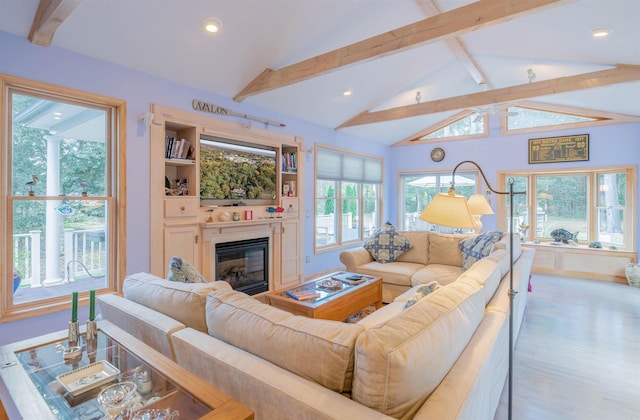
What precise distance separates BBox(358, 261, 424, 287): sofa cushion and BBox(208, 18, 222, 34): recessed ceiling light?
3.12m

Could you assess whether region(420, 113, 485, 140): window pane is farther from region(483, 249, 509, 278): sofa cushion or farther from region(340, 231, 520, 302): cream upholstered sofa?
region(483, 249, 509, 278): sofa cushion

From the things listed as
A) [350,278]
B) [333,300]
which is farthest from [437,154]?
[333,300]

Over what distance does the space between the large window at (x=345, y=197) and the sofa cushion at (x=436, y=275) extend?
6.82ft

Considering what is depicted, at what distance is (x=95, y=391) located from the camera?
1146 millimetres

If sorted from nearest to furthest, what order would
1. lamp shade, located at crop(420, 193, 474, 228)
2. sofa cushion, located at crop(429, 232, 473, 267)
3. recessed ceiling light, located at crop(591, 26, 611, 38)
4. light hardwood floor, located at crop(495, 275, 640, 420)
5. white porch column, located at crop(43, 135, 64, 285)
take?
lamp shade, located at crop(420, 193, 474, 228) → light hardwood floor, located at crop(495, 275, 640, 420) → white porch column, located at crop(43, 135, 64, 285) → recessed ceiling light, located at crop(591, 26, 611, 38) → sofa cushion, located at crop(429, 232, 473, 267)

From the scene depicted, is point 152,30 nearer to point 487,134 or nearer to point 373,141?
point 373,141

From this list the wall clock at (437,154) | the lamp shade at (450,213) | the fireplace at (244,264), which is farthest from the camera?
the wall clock at (437,154)

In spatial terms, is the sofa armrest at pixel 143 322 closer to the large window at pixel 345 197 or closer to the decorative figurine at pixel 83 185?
the decorative figurine at pixel 83 185

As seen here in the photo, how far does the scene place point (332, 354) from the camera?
42.3 inches

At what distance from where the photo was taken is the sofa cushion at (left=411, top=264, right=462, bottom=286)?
3.65 metres

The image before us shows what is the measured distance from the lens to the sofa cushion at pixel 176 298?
1.56 metres

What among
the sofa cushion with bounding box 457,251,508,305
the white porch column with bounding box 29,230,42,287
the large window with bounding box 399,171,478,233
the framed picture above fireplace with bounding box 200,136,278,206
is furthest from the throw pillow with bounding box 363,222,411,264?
the white porch column with bounding box 29,230,42,287

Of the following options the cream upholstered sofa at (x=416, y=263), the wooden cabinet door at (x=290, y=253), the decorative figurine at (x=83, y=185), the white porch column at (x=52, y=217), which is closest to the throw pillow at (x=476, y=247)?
the cream upholstered sofa at (x=416, y=263)

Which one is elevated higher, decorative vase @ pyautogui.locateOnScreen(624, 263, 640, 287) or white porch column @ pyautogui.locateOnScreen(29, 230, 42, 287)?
white porch column @ pyautogui.locateOnScreen(29, 230, 42, 287)
